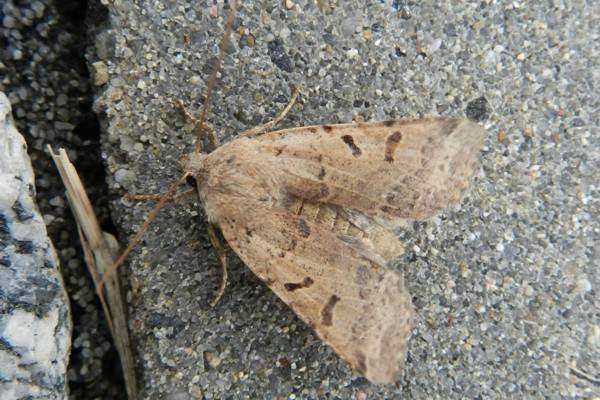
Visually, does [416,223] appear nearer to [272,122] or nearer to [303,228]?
[303,228]

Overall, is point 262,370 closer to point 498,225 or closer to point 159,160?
point 159,160

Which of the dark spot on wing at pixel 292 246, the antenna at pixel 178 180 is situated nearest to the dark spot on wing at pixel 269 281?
the dark spot on wing at pixel 292 246

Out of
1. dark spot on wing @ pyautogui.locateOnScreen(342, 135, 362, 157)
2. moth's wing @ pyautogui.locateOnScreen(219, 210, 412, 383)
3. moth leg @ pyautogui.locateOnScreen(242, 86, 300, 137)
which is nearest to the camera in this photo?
moth's wing @ pyautogui.locateOnScreen(219, 210, 412, 383)

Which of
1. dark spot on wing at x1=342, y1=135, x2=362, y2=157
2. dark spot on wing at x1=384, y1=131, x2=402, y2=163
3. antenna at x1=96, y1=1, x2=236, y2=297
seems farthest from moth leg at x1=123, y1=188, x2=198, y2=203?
dark spot on wing at x1=384, y1=131, x2=402, y2=163

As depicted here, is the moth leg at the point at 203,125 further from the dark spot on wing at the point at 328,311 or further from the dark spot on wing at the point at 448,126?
the dark spot on wing at the point at 448,126

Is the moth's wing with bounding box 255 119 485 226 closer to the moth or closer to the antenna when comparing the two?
the moth

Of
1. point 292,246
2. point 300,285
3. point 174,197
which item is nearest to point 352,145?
point 292,246

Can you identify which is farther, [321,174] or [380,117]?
[380,117]
